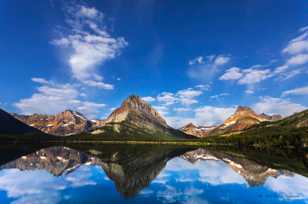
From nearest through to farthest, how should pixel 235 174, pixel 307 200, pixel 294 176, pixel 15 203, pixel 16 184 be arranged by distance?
pixel 15 203 → pixel 307 200 → pixel 16 184 → pixel 294 176 → pixel 235 174

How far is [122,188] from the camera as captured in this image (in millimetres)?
42906

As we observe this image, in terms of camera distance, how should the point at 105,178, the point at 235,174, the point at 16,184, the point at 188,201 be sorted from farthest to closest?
1. the point at 235,174
2. the point at 105,178
3. the point at 16,184
4. the point at 188,201

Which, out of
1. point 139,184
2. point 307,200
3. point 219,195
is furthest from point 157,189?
point 307,200

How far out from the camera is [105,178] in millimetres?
54219

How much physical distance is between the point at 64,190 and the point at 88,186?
Answer: 4.74 metres

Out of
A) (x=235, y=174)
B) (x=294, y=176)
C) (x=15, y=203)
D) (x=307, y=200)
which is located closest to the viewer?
(x=15, y=203)

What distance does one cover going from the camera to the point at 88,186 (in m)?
45.1

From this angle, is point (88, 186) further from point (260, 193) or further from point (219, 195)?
point (260, 193)

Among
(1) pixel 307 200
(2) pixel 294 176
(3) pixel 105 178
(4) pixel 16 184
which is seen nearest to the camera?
(1) pixel 307 200

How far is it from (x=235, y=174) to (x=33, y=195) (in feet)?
145

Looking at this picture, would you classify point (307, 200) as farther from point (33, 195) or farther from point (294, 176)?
point (33, 195)

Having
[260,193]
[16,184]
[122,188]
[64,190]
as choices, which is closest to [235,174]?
[260,193]

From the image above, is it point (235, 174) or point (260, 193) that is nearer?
point (260, 193)

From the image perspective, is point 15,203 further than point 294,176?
No
